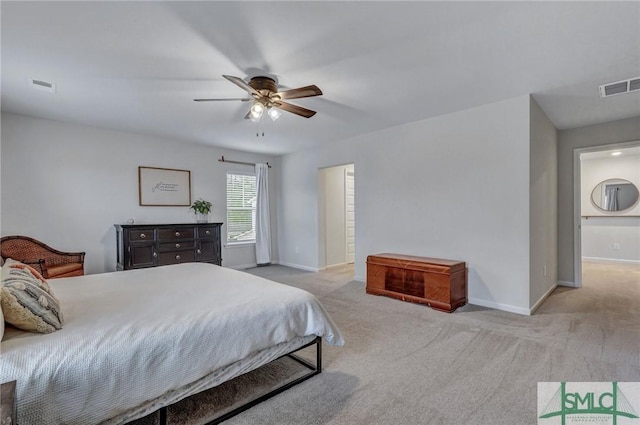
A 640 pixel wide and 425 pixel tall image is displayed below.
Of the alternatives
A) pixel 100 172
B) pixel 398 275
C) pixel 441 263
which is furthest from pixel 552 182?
pixel 100 172

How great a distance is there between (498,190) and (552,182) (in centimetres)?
152

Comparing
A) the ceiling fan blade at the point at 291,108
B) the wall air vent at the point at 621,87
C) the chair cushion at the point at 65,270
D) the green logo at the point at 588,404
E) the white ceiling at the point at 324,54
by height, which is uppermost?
the white ceiling at the point at 324,54

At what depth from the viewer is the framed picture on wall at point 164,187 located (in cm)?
478

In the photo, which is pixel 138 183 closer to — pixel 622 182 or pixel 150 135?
pixel 150 135

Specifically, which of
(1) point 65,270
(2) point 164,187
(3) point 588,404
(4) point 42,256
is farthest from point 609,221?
(4) point 42,256

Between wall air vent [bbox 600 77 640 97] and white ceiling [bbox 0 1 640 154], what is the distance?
0.27ft

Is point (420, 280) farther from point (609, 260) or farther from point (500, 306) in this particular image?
point (609, 260)

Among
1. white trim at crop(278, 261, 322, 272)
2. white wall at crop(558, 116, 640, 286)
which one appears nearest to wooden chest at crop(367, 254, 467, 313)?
white trim at crop(278, 261, 322, 272)

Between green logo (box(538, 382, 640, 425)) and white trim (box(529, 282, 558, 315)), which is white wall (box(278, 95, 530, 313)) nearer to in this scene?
white trim (box(529, 282, 558, 315))

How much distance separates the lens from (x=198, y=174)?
5.42 meters

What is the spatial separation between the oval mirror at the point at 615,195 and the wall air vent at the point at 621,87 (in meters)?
4.71

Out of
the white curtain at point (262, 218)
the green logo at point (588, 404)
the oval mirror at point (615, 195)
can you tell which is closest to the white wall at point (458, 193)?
the green logo at point (588, 404)

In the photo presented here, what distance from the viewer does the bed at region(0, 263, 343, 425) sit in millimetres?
1192

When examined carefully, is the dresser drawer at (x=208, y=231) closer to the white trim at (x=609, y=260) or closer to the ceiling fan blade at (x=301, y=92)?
the ceiling fan blade at (x=301, y=92)
